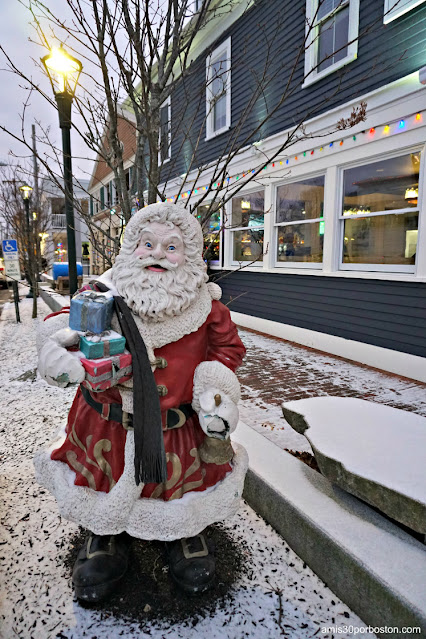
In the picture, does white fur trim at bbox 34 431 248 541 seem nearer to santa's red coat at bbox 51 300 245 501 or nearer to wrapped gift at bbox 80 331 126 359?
santa's red coat at bbox 51 300 245 501

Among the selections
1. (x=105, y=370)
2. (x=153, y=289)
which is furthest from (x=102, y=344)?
(x=153, y=289)

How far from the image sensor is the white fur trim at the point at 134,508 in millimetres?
1526

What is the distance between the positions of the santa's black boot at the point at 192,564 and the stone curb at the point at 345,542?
46 cm

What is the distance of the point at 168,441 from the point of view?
1.63 m

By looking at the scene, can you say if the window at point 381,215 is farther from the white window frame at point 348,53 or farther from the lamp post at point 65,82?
the lamp post at point 65,82

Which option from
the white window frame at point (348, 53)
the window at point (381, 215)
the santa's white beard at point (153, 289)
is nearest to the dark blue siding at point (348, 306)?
the window at point (381, 215)

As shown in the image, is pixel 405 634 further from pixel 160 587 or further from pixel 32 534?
pixel 32 534

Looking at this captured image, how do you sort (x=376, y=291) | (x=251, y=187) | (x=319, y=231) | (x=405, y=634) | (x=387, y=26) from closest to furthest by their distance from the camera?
(x=405, y=634), (x=387, y=26), (x=376, y=291), (x=319, y=231), (x=251, y=187)

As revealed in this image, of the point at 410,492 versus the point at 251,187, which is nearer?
the point at 410,492

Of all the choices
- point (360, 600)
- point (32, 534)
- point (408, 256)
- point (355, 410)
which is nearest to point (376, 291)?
point (408, 256)

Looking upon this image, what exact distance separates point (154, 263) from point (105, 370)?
0.51 meters

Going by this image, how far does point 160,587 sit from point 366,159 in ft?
17.8

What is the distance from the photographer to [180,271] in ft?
5.43

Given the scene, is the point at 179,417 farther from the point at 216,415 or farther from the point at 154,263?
the point at 154,263
